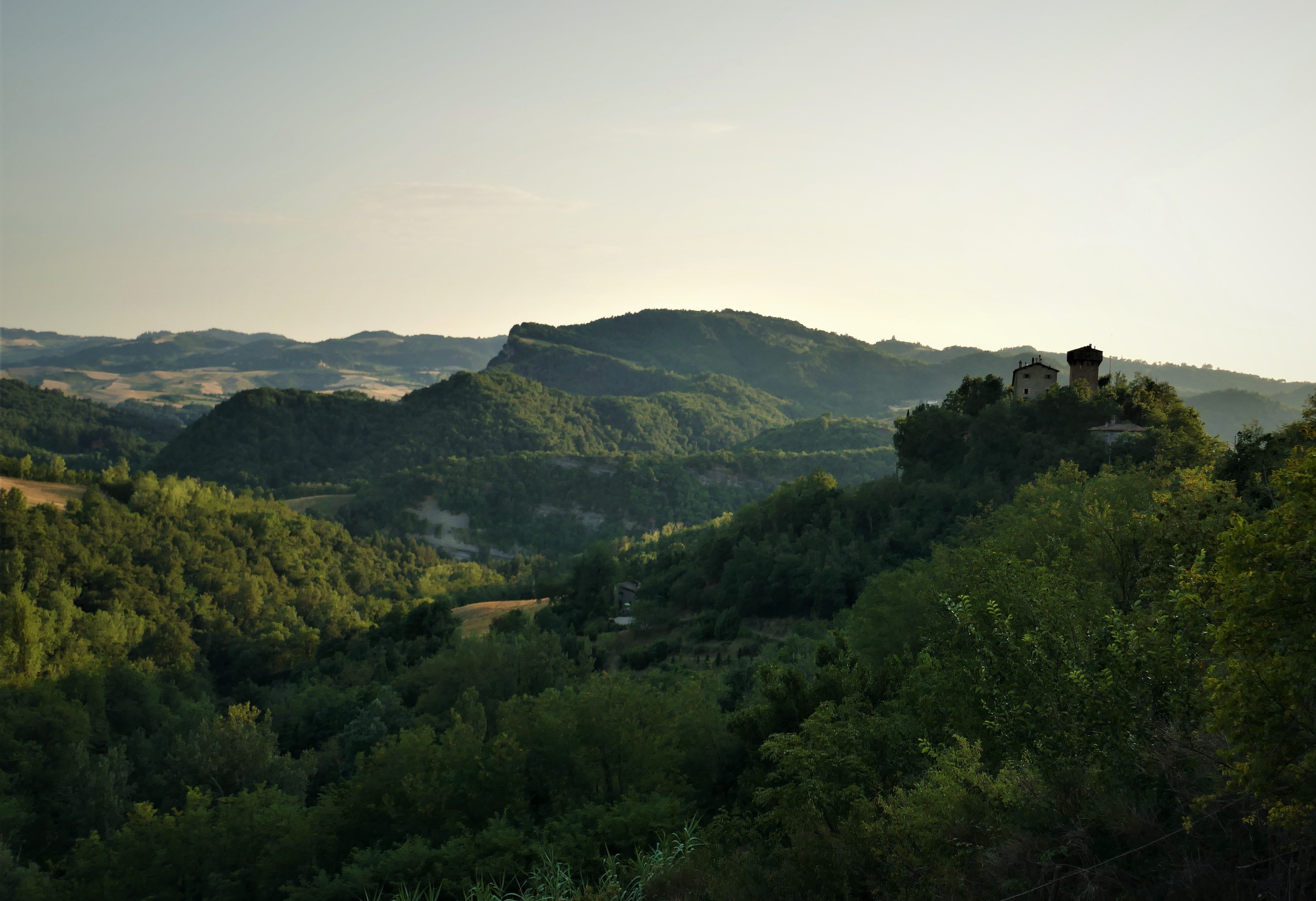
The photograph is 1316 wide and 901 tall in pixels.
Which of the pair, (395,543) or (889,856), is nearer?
(889,856)

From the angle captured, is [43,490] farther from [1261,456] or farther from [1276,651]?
[1276,651]

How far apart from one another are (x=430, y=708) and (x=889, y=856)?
5030 cm

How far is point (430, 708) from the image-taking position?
5919 cm

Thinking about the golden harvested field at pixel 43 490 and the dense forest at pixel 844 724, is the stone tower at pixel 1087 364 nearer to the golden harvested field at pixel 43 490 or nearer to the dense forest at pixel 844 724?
the dense forest at pixel 844 724

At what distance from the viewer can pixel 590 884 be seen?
67.9ft

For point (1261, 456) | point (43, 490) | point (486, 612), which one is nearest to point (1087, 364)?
point (1261, 456)

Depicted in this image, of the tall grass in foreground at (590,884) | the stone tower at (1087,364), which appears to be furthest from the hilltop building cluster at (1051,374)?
the tall grass in foreground at (590,884)

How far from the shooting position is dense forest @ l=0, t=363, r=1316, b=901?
1220 centimetres

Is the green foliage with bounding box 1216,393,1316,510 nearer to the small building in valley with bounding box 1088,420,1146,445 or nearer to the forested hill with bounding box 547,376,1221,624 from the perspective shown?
the forested hill with bounding box 547,376,1221,624

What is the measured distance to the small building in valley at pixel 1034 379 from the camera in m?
71.5

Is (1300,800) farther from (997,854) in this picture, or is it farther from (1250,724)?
(997,854)

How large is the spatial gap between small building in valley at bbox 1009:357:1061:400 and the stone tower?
6.30 feet

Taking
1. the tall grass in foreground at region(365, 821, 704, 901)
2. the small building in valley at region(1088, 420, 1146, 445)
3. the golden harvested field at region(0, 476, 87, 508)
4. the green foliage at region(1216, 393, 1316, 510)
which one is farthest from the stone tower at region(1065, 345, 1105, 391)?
the golden harvested field at region(0, 476, 87, 508)

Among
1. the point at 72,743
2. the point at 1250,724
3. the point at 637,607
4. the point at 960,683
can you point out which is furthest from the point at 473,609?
the point at 1250,724
